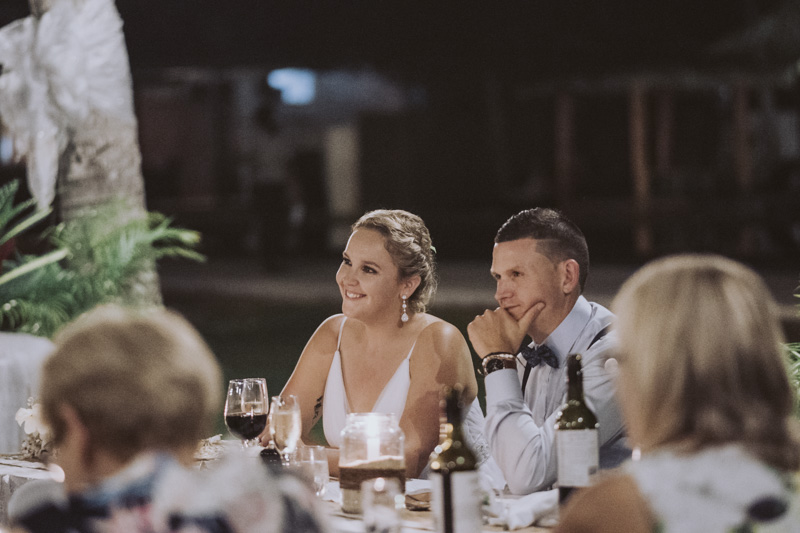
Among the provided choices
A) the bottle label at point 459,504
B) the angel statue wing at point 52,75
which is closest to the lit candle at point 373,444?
the bottle label at point 459,504

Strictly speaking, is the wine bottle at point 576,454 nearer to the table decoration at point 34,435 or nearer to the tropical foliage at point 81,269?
the table decoration at point 34,435

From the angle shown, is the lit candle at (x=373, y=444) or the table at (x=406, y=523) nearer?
the table at (x=406, y=523)

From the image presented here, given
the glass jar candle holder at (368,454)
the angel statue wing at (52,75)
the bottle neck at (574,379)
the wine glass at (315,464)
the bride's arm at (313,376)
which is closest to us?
the bottle neck at (574,379)

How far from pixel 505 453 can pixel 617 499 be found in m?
1.09

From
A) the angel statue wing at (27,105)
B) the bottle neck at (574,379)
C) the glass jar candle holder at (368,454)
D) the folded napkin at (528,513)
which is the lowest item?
the folded napkin at (528,513)

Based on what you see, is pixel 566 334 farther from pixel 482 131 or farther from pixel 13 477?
pixel 482 131

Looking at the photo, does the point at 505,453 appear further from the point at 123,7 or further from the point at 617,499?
the point at 123,7

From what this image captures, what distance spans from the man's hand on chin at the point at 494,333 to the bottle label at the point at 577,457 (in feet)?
2.37

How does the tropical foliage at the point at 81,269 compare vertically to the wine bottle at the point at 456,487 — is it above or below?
above

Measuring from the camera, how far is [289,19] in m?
14.0

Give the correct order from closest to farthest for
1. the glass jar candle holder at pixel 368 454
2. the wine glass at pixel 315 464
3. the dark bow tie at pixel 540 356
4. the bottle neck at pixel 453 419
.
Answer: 1. the bottle neck at pixel 453 419
2. the glass jar candle holder at pixel 368 454
3. the wine glass at pixel 315 464
4. the dark bow tie at pixel 540 356

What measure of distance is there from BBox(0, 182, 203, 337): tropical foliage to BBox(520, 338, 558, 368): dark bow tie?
2778mm

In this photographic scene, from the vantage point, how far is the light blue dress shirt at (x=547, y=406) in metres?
2.48

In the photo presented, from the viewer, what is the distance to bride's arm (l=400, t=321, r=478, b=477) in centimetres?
305
